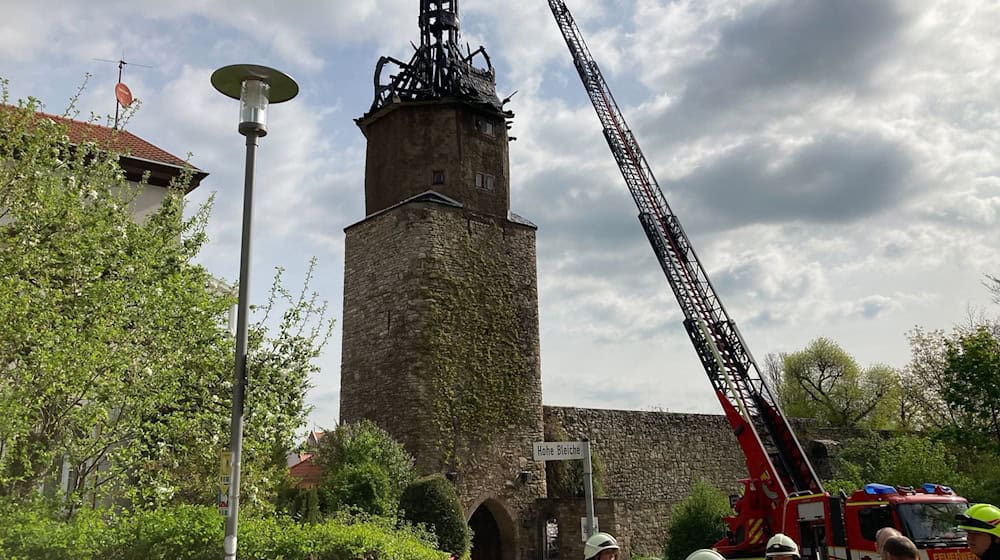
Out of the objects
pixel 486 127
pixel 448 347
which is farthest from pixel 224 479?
pixel 486 127

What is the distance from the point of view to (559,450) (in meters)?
15.5

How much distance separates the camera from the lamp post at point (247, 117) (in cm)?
787

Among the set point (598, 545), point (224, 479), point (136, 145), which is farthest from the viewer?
point (136, 145)

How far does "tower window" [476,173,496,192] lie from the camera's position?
25.3 meters

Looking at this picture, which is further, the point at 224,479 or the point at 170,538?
the point at 224,479

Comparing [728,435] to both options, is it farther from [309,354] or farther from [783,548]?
[783,548]

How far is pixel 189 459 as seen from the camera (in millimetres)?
11094

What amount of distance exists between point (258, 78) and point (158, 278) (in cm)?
364

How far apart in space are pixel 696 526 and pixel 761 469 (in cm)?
498

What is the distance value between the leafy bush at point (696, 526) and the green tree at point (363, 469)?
6.82 meters

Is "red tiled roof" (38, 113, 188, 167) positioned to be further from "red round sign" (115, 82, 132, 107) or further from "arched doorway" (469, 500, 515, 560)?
"arched doorway" (469, 500, 515, 560)

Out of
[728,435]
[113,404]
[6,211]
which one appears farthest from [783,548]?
[728,435]

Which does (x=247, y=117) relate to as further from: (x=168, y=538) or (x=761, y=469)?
(x=761, y=469)

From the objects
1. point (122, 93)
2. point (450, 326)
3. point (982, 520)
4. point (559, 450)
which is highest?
point (122, 93)
